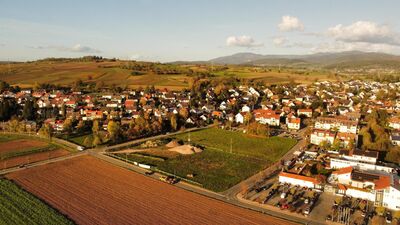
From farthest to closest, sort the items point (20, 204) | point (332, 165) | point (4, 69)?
point (4, 69), point (332, 165), point (20, 204)

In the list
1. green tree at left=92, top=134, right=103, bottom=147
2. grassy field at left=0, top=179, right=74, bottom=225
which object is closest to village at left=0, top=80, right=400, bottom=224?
green tree at left=92, top=134, right=103, bottom=147

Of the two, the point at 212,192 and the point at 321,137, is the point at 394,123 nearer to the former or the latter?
the point at 321,137

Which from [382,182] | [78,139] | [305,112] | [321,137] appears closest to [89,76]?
[78,139]

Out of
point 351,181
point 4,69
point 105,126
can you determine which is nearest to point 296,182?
point 351,181

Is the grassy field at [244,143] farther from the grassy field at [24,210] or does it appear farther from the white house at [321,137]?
the grassy field at [24,210]

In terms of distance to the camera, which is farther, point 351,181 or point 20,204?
point 351,181

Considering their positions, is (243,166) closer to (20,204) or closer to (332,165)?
(332,165)

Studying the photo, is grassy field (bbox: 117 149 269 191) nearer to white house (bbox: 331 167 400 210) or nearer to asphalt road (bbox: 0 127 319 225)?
asphalt road (bbox: 0 127 319 225)
